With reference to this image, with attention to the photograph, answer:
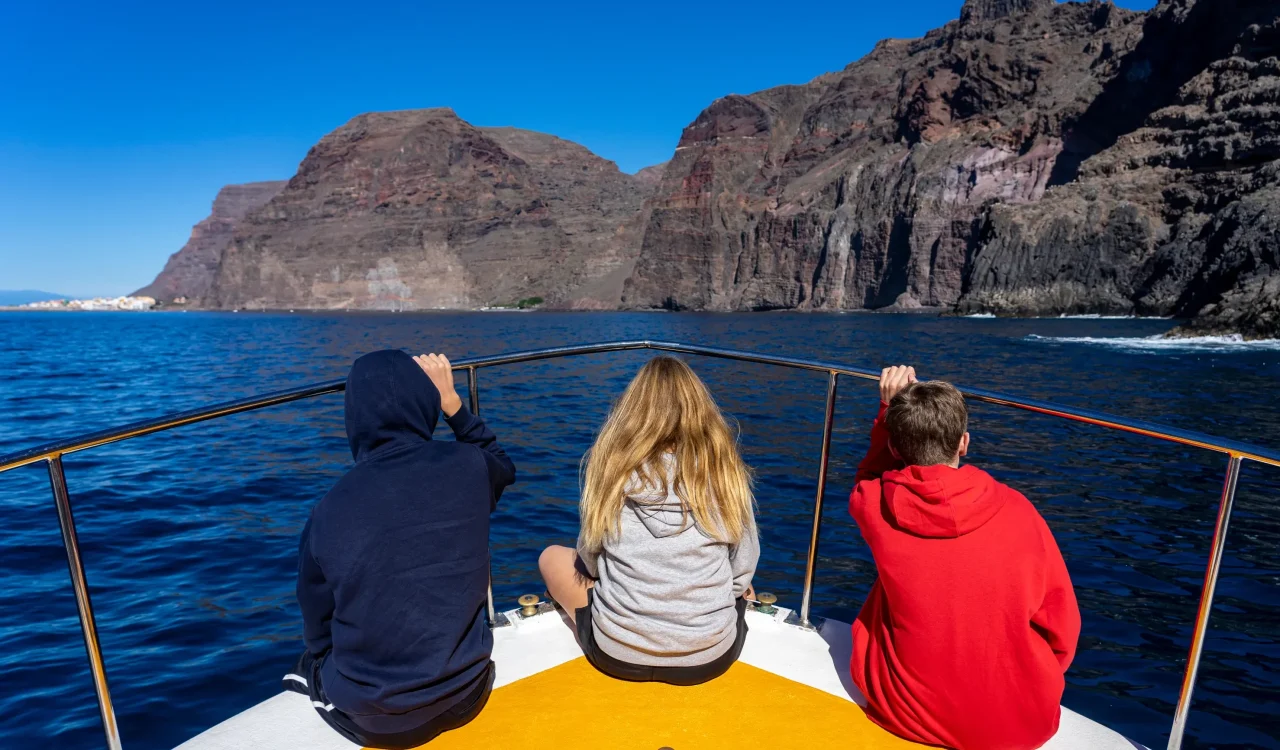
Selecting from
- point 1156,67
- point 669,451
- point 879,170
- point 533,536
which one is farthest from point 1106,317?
point 669,451

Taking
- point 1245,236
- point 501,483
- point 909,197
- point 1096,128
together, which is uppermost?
point 1096,128

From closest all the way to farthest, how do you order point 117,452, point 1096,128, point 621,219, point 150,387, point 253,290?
point 117,452 < point 150,387 < point 1096,128 < point 253,290 < point 621,219

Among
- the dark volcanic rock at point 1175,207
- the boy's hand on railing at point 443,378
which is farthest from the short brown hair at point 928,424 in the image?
the dark volcanic rock at point 1175,207

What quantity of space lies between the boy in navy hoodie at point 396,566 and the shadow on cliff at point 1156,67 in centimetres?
8854

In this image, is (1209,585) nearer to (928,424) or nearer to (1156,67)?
(928,424)

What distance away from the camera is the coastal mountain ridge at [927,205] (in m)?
58.8

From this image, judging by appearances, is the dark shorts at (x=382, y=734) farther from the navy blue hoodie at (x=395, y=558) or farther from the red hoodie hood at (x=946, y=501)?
the red hoodie hood at (x=946, y=501)

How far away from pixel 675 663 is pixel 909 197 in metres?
105

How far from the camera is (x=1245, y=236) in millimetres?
43500

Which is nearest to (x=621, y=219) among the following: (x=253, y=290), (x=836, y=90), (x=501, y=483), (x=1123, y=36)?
(x=836, y=90)

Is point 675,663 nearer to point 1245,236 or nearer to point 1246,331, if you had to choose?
point 1246,331

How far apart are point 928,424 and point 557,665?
5.22 ft

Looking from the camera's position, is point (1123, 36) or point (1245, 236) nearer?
point (1245, 236)

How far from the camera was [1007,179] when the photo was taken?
89.7 metres
